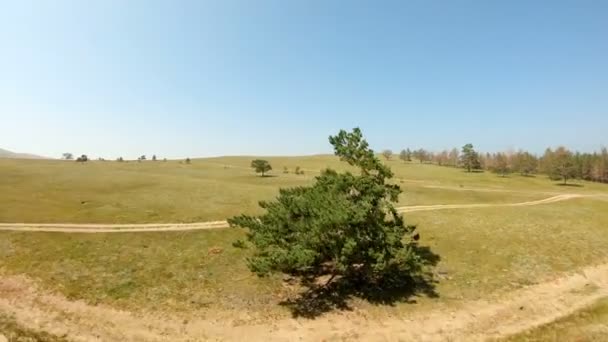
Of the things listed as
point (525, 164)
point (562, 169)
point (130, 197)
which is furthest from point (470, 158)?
point (130, 197)

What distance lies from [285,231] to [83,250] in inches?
927

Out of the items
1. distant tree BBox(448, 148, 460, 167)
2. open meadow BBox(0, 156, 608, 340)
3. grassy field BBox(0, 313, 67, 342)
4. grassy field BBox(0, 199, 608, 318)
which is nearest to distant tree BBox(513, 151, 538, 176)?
distant tree BBox(448, 148, 460, 167)

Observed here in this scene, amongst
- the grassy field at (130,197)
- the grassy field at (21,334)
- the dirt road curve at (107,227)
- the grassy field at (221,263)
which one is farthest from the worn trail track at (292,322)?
the grassy field at (130,197)

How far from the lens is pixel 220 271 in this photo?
35094 mm

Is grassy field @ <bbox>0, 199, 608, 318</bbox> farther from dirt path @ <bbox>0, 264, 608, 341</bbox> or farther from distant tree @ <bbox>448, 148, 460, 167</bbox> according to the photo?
distant tree @ <bbox>448, 148, 460, 167</bbox>

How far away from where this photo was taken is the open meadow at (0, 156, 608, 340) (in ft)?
84.8

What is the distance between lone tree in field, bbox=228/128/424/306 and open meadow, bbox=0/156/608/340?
3257mm

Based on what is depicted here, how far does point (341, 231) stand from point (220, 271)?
45.1 feet

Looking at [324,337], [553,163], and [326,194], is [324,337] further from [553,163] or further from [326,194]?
[553,163]

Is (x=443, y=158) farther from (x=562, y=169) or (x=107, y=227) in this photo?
(x=107, y=227)

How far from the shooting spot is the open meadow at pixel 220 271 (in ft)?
84.8

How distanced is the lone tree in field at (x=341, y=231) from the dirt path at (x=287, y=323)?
3977mm

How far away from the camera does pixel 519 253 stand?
130 ft

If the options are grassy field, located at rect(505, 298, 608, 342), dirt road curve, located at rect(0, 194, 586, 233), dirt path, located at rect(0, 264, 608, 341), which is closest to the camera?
grassy field, located at rect(505, 298, 608, 342)
